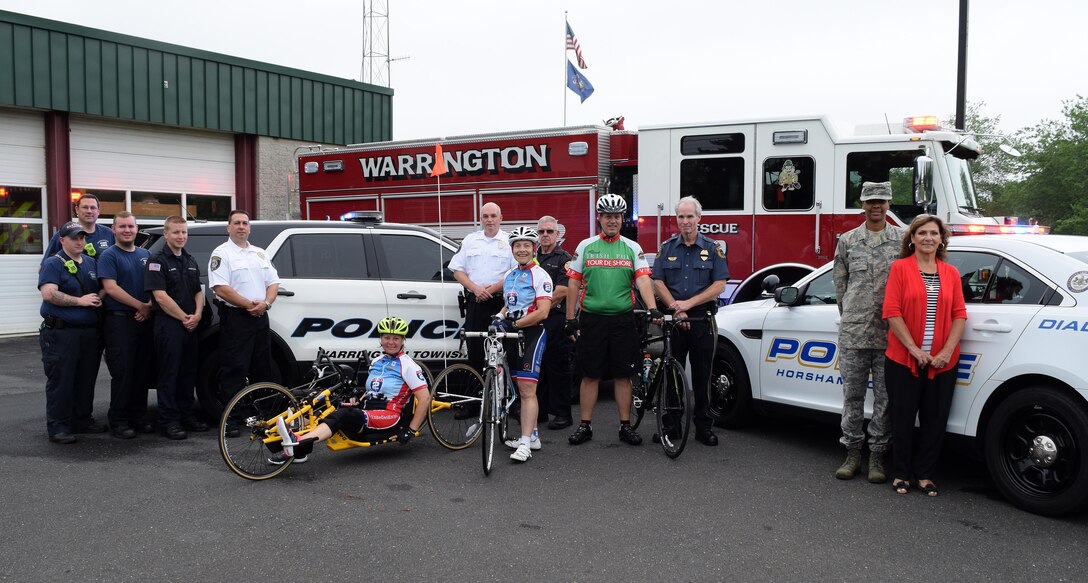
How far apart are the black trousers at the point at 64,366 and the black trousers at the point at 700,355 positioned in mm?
4651

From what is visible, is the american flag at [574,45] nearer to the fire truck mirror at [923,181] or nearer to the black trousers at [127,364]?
the fire truck mirror at [923,181]

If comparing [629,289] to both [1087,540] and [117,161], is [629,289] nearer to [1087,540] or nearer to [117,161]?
[1087,540]

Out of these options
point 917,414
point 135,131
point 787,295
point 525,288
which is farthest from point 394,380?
point 135,131

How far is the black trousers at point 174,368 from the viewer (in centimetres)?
673

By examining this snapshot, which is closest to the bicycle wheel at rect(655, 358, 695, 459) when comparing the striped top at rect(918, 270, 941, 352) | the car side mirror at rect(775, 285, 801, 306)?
the car side mirror at rect(775, 285, 801, 306)

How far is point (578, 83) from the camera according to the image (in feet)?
50.6

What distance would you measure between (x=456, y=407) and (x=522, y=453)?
2.80ft

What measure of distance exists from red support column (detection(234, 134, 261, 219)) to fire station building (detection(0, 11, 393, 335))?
0.07ft

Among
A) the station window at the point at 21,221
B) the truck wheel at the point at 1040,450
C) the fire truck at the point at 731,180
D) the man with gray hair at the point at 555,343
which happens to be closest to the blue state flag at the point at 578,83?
the fire truck at the point at 731,180

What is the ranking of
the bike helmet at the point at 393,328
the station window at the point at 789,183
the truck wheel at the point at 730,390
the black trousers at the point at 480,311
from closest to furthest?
the bike helmet at the point at 393,328 < the truck wheel at the point at 730,390 < the black trousers at the point at 480,311 < the station window at the point at 789,183

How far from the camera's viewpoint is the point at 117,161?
15.9m

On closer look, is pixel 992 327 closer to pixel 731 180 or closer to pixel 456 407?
pixel 456 407

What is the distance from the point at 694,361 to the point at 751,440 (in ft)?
2.77

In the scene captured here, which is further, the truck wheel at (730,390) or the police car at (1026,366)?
the truck wheel at (730,390)
